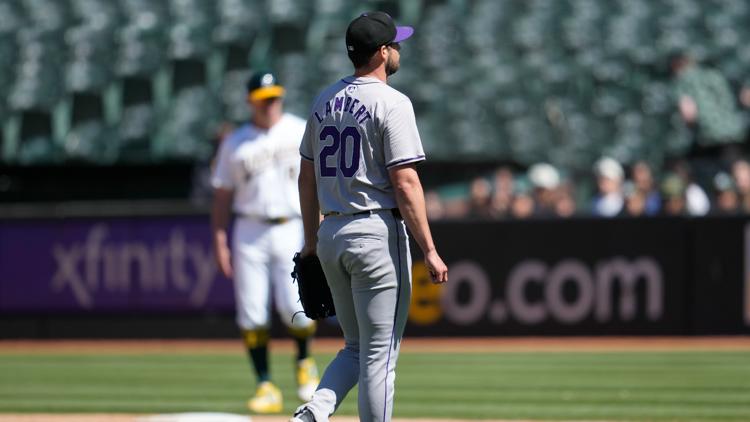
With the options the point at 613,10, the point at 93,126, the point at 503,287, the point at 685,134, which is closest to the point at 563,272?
the point at 503,287

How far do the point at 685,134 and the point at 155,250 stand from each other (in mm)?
6825

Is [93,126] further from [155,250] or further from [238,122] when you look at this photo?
[155,250]

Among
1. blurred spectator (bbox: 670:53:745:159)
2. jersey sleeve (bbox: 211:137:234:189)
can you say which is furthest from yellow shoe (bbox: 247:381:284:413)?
blurred spectator (bbox: 670:53:745:159)

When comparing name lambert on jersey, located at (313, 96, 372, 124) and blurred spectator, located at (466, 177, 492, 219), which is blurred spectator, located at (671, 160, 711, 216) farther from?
name lambert on jersey, located at (313, 96, 372, 124)

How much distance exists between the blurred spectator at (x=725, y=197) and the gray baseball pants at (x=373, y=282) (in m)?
Result: 8.88

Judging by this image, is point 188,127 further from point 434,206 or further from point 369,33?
point 369,33

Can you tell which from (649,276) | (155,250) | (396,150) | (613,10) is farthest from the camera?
(613,10)

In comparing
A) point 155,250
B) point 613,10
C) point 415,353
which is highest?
point 613,10

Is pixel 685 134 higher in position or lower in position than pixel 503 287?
higher

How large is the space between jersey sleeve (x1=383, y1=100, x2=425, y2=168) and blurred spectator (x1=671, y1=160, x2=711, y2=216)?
9017 millimetres

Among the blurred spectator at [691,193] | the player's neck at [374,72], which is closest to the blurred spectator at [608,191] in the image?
the blurred spectator at [691,193]

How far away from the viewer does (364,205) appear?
5016 millimetres

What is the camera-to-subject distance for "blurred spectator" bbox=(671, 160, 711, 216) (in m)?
13.7

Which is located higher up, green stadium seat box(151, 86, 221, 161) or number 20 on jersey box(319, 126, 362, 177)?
green stadium seat box(151, 86, 221, 161)
